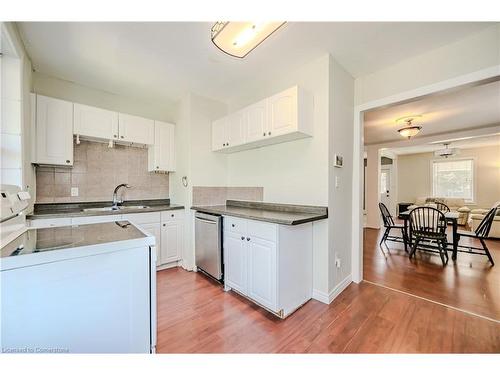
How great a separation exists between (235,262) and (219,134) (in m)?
1.75

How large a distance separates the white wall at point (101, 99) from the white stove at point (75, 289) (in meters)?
2.02

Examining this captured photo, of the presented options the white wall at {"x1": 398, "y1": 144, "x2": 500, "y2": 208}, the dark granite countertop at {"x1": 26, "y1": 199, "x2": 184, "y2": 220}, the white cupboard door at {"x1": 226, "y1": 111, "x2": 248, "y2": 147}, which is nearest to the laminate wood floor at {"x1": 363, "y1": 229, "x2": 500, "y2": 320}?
the white cupboard door at {"x1": 226, "y1": 111, "x2": 248, "y2": 147}

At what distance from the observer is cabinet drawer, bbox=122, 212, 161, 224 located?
2.60 metres

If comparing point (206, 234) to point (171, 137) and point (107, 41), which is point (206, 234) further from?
point (107, 41)

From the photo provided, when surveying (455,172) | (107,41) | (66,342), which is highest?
(107,41)

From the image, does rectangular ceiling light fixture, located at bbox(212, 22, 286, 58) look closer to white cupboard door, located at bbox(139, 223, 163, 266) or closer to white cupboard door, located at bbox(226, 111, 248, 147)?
white cupboard door, located at bbox(226, 111, 248, 147)

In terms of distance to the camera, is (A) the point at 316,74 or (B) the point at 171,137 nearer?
(A) the point at 316,74

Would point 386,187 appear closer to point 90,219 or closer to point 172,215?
point 172,215

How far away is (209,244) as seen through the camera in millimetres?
2547

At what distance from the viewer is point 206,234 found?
2.61m
